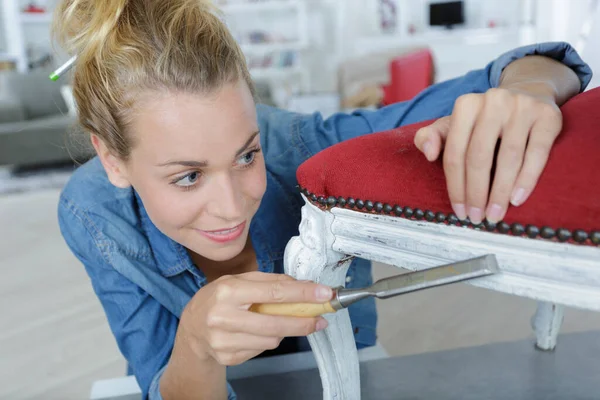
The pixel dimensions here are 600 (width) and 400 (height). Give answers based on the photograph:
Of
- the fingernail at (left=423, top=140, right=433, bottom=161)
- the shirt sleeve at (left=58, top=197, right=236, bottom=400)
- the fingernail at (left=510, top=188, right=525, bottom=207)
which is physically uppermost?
the fingernail at (left=423, top=140, right=433, bottom=161)

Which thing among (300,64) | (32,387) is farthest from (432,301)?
(300,64)

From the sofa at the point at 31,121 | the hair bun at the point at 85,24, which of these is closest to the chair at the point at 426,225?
the hair bun at the point at 85,24

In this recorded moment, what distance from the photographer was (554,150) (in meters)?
0.41

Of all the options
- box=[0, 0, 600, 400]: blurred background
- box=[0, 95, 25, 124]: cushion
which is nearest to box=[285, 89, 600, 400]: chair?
box=[0, 0, 600, 400]: blurred background

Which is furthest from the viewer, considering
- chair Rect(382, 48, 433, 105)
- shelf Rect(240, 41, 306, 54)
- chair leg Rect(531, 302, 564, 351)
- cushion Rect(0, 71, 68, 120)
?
shelf Rect(240, 41, 306, 54)

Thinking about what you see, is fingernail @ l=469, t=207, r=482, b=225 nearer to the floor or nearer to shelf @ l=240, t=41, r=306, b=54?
the floor

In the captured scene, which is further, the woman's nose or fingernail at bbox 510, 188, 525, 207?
the woman's nose

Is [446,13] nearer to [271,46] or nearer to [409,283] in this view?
[271,46]

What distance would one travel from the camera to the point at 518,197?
0.41m

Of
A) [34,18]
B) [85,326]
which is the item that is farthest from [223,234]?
[34,18]

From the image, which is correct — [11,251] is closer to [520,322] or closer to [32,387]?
[32,387]

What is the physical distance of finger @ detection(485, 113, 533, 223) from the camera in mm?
398

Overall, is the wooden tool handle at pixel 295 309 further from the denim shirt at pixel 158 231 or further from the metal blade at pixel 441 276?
the denim shirt at pixel 158 231

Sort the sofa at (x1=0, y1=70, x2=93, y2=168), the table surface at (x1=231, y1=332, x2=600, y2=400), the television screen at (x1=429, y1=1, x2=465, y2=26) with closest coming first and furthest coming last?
the table surface at (x1=231, y1=332, x2=600, y2=400) → the sofa at (x1=0, y1=70, x2=93, y2=168) → the television screen at (x1=429, y1=1, x2=465, y2=26)
